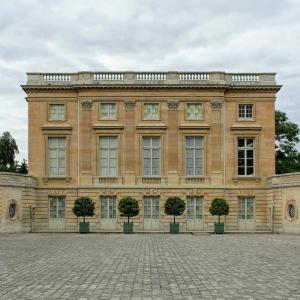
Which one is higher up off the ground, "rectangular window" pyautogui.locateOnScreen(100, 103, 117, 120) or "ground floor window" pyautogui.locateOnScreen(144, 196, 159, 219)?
"rectangular window" pyautogui.locateOnScreen(100, 103, 117, 120)

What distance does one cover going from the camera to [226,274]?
14.8 metres

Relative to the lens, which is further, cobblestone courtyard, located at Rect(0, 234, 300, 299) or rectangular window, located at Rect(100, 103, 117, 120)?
rectangular window, located at Rect(100, 103, 117, 120)

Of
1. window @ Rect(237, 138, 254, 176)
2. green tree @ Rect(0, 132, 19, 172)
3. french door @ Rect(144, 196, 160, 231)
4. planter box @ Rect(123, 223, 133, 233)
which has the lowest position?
planter box @ Rect(123, 223, 133, 233)

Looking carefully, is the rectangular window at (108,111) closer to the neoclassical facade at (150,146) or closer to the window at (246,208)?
the neoclassical facade at (150,146)

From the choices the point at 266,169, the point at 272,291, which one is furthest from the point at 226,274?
the point at 266,169

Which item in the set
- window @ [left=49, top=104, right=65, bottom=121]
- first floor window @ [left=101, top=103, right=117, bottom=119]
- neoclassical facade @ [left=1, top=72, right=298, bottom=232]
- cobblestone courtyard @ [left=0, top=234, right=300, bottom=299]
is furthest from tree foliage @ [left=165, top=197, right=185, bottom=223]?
cobblestone courtyard @ [left=0, top=234, right=300, bottom=299]

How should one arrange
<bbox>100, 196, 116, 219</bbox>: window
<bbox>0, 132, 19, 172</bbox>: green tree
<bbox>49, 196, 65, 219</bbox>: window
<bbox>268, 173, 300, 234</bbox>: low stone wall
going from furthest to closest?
1. <bbox>0, 132, 19, 172</bbox>: green tree
2. <bbox>49, 196, 65, 219</bbox>: window
3. <bbox>100, 196, 116, 219</bbox>: window
4. <bbox>268, 173, 300, 234</bbox>: low stone wall

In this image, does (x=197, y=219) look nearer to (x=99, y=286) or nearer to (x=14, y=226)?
(x=14, y=226)

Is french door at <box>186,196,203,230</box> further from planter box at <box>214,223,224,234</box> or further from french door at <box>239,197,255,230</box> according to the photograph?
planter box at <box>214,223,224,234</box>

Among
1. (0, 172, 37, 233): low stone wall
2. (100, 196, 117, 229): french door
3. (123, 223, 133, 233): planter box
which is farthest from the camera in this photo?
(100, 196, 117, 229): french door

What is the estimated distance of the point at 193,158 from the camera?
152 ft

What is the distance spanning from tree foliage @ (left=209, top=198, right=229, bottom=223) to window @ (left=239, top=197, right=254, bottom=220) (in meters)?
3.36

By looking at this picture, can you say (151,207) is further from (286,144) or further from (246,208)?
(286,144)

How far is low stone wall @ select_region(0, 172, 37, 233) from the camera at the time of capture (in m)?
40.9
